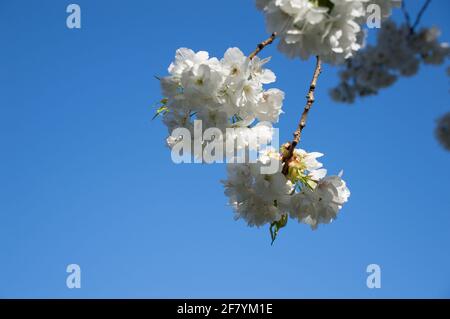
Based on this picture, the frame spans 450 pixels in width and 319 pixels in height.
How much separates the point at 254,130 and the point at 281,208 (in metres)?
0.32

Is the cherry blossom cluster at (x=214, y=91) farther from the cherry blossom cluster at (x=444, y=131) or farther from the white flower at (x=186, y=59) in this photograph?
the cherry blossom cluster at (x=444, y=131)

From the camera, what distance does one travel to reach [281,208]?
163 cm

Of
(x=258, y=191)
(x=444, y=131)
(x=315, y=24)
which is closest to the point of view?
(x=315, y=24)

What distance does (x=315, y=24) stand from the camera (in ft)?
3.75

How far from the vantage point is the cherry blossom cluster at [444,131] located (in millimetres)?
4074

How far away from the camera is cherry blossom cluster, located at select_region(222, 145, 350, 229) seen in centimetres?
157

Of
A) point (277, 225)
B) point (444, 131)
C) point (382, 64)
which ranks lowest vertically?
point (277, 225)

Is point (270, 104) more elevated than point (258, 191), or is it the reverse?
point (270, 104)

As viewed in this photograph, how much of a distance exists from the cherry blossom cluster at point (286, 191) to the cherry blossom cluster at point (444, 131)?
283cm

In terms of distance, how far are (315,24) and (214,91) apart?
0.41m

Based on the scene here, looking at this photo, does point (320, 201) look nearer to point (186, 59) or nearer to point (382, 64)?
point (186, 59)

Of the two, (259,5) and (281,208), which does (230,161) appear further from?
(259,5)

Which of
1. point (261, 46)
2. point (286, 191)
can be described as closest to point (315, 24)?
point (261, 46)
